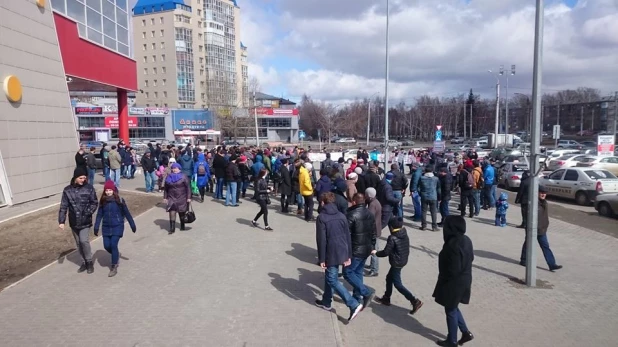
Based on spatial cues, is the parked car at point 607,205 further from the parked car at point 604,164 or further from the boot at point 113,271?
the boot at point 113,271

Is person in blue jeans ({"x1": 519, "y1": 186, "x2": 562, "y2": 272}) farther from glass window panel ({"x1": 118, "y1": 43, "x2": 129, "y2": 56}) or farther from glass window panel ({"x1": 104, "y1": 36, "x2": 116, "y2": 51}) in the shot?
glass window panel ({"x1": 118, "y1": 43, "x2": 129, "y2": 56})

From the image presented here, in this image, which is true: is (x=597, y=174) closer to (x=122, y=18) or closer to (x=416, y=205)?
(x=416, y=205)

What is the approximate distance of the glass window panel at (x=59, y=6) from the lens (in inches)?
655

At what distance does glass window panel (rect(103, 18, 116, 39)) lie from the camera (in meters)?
21.1

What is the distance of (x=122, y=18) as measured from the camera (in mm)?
23094

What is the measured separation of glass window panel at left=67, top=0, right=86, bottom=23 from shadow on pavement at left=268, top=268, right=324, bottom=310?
52.4ft

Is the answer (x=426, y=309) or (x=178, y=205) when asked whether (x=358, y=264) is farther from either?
(x=178, y=205)

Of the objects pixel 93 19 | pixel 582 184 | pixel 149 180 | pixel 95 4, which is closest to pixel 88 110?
pixel 95 4

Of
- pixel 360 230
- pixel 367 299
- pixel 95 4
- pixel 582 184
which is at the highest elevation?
pixel 95 4

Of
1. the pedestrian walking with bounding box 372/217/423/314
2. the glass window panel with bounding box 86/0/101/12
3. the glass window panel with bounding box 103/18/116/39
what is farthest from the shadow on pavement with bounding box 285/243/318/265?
the glass window panel with bounding box 103/18/116/39

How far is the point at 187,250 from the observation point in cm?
901

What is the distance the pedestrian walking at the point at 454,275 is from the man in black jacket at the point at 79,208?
5591 mm

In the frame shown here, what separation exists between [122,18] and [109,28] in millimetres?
1794

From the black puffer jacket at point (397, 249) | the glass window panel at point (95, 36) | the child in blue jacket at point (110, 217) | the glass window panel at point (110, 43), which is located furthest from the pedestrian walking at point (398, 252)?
the glass window panel at point (110, 43)
